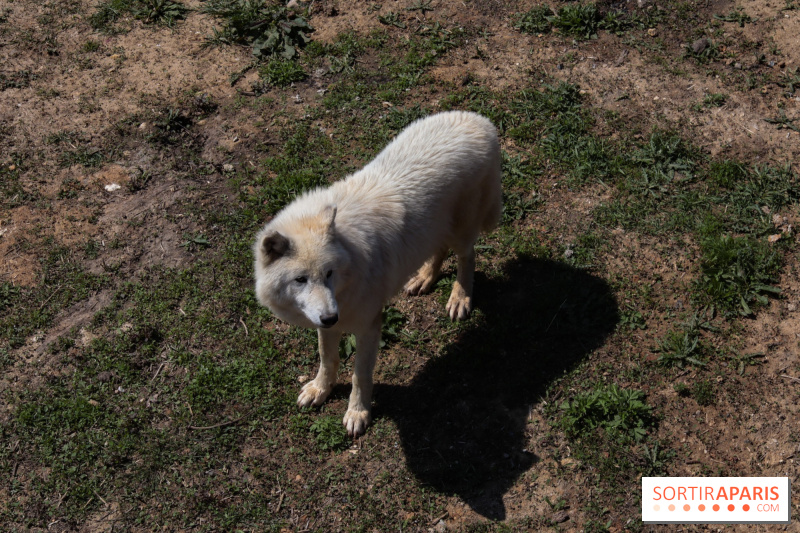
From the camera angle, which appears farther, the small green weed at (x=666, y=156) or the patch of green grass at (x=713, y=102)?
the patch of green grass at (x=713, y=102)

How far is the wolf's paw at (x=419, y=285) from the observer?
251 inches

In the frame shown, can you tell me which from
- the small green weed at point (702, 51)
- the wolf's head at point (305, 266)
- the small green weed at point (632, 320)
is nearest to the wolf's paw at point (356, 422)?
the wolf's head at point (305, 266)

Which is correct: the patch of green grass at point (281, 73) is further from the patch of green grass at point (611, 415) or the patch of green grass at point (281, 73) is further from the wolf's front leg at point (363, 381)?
the patch of green grass at point (611, 415)

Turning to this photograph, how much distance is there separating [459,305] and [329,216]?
2.19 metres

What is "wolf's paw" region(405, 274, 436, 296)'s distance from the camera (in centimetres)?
637

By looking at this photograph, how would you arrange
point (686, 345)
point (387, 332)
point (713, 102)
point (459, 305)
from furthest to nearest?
point (713, 102)
point (459, 305)
point (387, 332)
point (686, 345)

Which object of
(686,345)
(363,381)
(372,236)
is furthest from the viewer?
(686,345)

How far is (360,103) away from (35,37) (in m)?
4.70

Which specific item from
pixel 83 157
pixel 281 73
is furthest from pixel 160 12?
pixel 83 157

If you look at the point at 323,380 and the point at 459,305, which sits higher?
the point at 459,305

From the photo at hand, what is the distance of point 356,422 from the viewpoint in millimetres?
5281

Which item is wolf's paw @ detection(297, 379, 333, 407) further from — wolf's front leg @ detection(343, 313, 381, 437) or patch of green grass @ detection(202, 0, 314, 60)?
patch of green grass @ detection(202, 0, 314, 60)

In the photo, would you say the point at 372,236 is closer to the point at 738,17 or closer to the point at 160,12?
the point at 160,12

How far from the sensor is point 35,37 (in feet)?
28.3
